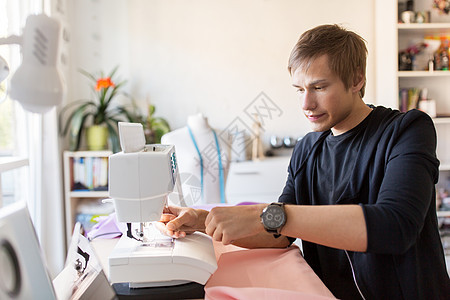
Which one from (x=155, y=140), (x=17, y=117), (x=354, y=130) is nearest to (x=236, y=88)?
(x=155, y=140)

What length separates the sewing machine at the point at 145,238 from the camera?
37.7 inches

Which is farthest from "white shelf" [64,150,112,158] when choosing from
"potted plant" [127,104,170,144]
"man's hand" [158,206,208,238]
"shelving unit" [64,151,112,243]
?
"man's hand" [158,206,208,238]

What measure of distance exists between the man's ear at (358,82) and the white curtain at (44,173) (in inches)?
88.8

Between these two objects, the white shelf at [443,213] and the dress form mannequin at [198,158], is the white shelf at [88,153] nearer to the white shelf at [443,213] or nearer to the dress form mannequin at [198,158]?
the dress form mannequin at [198,158]

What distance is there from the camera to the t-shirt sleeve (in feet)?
2.98

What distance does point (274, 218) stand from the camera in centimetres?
94

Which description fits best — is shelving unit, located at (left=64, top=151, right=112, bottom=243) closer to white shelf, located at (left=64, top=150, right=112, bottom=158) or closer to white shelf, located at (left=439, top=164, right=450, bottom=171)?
white shelf, located at (left=64, top=150, right=112, bottom=158)

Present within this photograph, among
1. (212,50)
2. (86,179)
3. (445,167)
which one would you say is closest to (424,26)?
(445,167)

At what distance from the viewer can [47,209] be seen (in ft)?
10.0

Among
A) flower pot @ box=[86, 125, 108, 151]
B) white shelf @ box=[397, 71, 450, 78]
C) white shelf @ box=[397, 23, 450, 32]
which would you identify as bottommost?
flower pot @ box=[86, 125, 108, 151]

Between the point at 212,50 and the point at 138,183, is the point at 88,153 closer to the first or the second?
the point at 212,50

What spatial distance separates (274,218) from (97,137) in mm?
2578

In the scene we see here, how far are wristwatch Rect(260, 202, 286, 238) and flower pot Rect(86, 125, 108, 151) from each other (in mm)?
2552

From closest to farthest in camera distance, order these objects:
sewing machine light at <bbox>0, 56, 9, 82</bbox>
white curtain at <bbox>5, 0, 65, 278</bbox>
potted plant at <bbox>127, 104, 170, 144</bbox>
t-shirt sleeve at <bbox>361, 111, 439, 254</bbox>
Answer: sewing machine light at <bbox>0, 56, 9, 82</bbox> → t-shirt sleeve at <bbox>361, 111, 439, 254</bbox> → white curtain at <bbox>5, 0, 65, 278</bbox> → potted plant at <bbox>127, 104, 170, 144</bbox>
